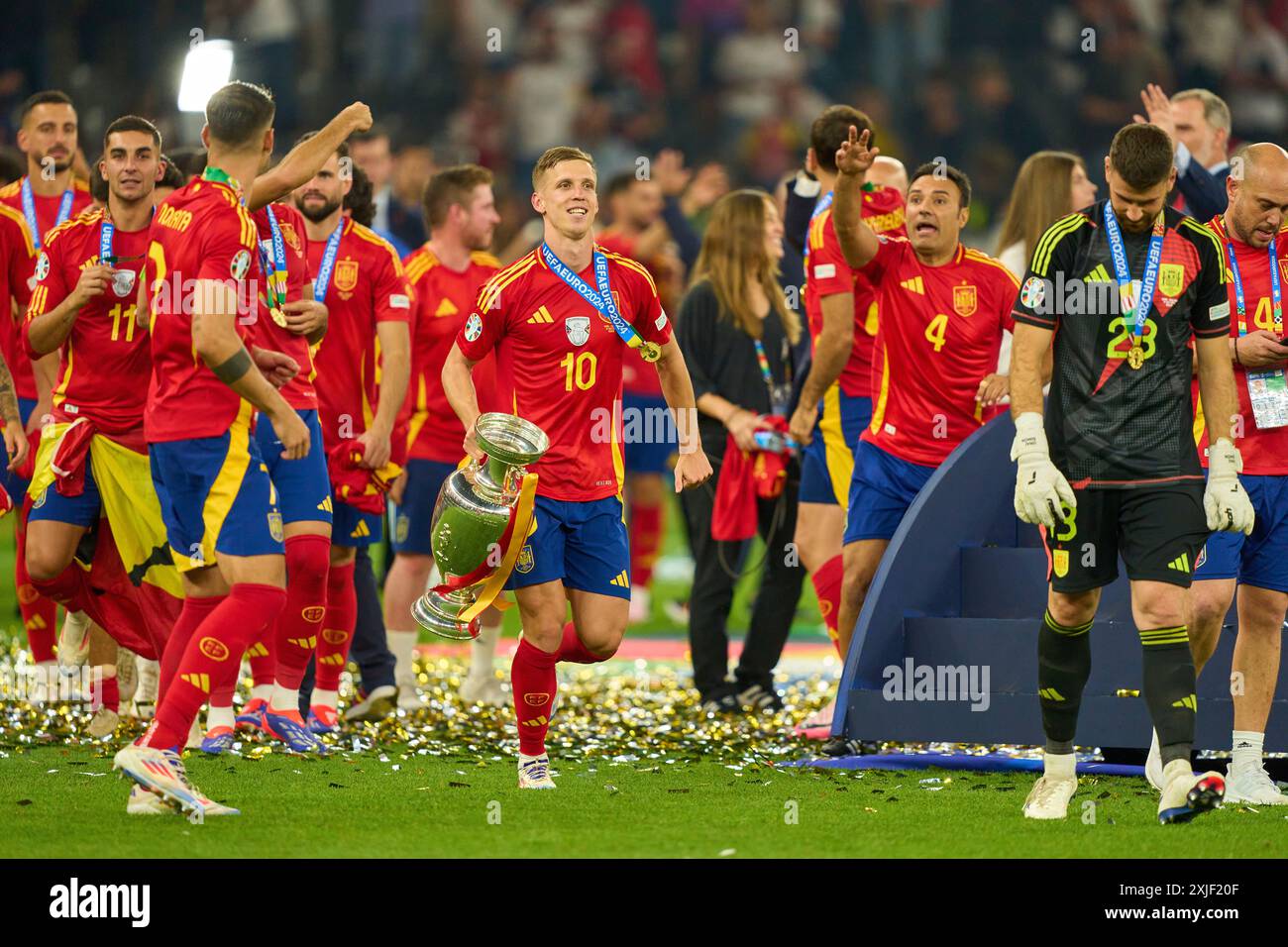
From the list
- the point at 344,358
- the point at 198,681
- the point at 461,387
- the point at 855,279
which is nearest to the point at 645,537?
the point at 344,358

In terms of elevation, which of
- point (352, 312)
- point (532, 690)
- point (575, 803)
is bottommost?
point (575, 803)

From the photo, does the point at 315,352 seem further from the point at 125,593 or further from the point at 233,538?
the point at 233,538

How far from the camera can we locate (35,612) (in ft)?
27.8

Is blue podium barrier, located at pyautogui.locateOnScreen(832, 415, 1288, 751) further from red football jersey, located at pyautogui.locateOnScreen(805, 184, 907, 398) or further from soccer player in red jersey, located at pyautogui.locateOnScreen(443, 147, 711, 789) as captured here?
soccer player in red jersey, located at pyautogui.locateOnScreen(443, 147, 711, 789)

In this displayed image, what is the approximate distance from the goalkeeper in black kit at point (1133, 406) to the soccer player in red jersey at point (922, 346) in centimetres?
161

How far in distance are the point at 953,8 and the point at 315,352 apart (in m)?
14.2

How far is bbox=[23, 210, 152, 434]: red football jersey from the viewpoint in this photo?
7566 millimetres

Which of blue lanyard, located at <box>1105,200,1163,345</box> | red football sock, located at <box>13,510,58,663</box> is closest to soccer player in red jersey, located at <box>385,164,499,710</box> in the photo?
red football sock, located at <box>13,510,58,663</box>

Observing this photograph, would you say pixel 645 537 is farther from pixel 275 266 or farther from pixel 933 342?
pixel 275 266

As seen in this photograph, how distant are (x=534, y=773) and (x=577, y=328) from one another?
156 centimetres

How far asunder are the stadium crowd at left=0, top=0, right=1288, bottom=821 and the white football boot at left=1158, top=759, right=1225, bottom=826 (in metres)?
0.02

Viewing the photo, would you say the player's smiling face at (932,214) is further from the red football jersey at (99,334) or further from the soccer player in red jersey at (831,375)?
the red football jersey at (99,334)

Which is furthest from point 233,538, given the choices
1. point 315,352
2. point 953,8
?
point 953,8

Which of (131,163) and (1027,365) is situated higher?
(131,163)
